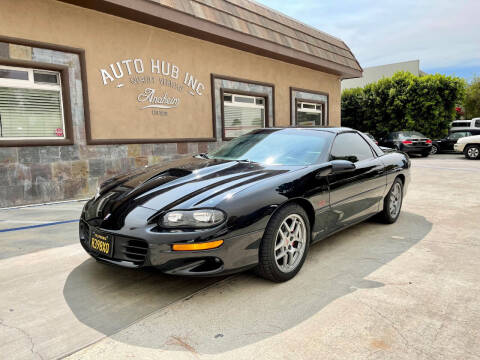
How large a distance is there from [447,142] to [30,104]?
767 inches

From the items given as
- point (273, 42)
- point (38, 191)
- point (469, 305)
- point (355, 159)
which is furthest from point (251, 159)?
point (273, 42)

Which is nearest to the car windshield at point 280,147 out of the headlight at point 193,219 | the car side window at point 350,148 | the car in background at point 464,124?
the car side window at point 350,148

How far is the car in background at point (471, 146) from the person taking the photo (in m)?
15.8

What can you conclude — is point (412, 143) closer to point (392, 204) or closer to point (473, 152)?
point (473, 152)

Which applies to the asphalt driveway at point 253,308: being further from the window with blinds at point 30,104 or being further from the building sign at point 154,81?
the building sign at point 154,81

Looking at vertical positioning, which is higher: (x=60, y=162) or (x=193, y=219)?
(x=60, y=162)

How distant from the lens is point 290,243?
9.96 feet

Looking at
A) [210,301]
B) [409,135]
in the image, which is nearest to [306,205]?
[210,301]

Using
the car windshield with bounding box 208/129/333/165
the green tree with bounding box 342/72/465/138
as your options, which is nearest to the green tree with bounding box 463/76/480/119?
the green tree with bounding box 342/72/465/138

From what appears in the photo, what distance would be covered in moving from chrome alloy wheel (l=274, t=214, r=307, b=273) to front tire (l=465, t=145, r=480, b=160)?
53.1 ft

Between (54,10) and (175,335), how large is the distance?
6.69m

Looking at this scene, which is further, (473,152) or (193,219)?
(473,152)

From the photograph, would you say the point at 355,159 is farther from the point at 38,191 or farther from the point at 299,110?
the point at 299,110

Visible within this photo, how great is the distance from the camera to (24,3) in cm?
616
